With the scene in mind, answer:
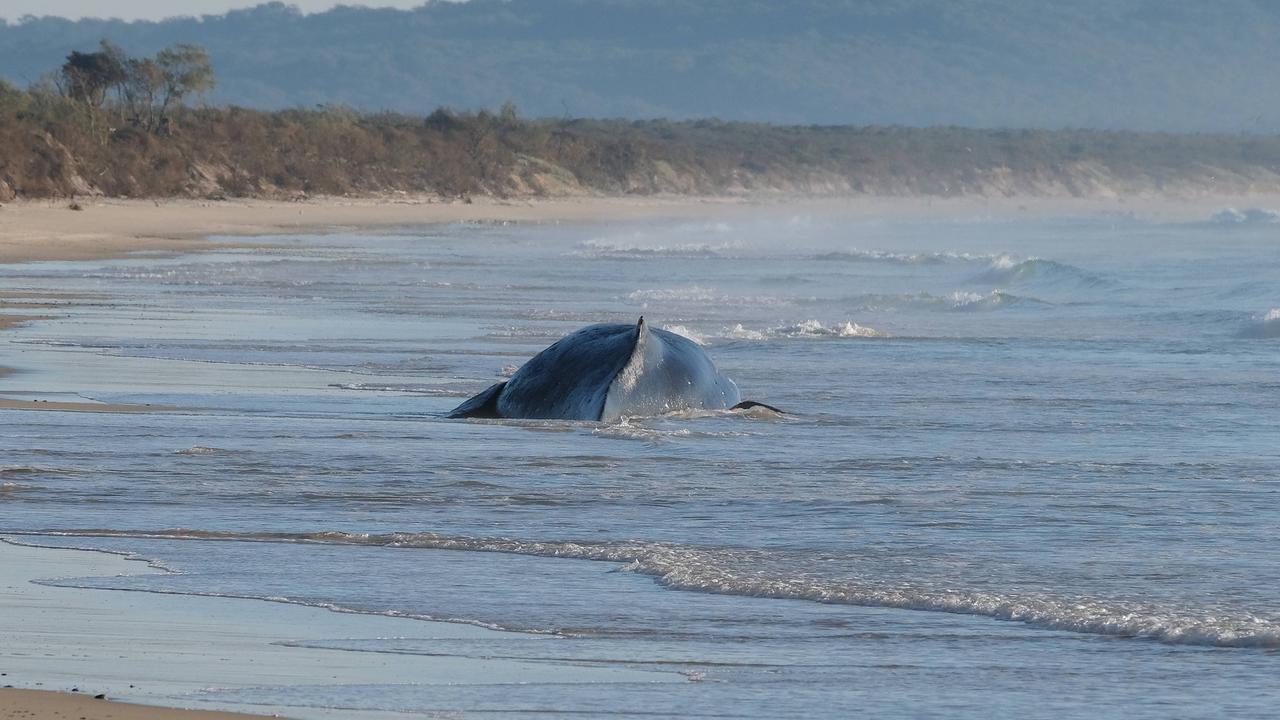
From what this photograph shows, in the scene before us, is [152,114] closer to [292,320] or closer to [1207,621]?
[292,320]

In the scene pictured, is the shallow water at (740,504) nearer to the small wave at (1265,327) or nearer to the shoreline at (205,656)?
the shoreline at (205,656)

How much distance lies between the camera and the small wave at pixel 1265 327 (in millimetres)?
20141

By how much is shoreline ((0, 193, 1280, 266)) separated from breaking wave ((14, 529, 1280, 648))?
11327 millimetres

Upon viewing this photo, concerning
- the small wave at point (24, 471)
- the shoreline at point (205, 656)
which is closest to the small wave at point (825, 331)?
the small wave at point (24, 471)

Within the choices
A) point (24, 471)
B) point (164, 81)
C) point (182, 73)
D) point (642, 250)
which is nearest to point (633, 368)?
point (24, 471)

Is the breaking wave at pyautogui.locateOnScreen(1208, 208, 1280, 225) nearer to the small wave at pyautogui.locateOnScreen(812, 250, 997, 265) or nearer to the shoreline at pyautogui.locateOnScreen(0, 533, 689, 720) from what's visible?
the small wave at pyautogui.locateOnScreen(812, 250, 997, 265)

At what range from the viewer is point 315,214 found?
47.8 meters

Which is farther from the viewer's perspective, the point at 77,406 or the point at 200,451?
the point at 77,406

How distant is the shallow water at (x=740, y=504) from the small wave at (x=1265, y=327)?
965mm

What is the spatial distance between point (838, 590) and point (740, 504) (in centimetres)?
169

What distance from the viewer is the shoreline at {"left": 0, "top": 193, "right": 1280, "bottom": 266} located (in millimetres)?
32156

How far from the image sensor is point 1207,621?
21.0 feet

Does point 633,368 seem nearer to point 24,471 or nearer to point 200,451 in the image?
point 200,451

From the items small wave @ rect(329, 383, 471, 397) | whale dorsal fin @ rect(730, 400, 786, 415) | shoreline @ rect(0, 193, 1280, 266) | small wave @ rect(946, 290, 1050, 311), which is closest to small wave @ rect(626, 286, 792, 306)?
small wave @ rect(946, 290, 1050, 311)
